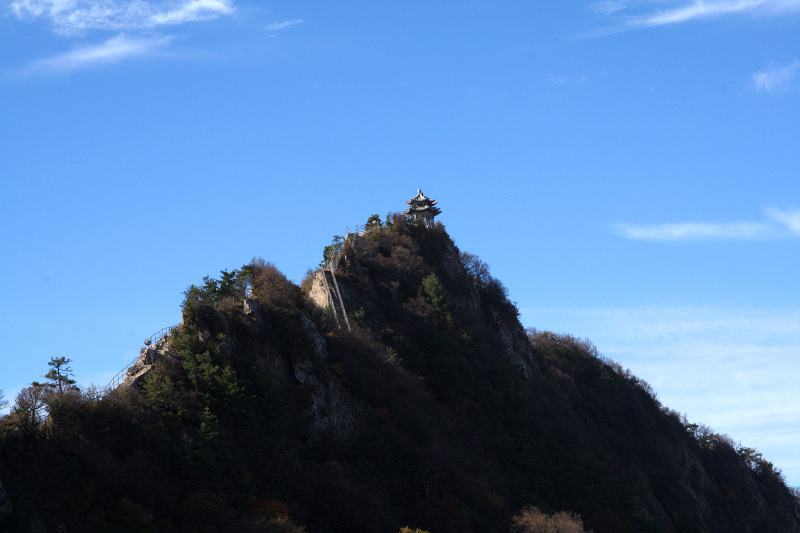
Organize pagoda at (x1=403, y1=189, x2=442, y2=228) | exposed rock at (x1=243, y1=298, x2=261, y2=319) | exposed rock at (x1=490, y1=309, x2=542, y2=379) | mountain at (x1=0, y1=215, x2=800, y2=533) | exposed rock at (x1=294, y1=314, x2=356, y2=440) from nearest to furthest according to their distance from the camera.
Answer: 1. mountain at (x1=0, y1=215, x2=800, y2=533)
2. exposed rock at (x1=294, y1=314, x2=356, y2=440)
3. exposed rock at (x1=243, y1=298, x2=261, y2=319)
4. exposed rock at (x1=490, y1=309, x2=542, y2=379)
5. pagoda at (x1=403, y1=189, x2=442, y2=228)

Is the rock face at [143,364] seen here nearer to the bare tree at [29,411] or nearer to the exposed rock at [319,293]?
the bare tree at [29,411]

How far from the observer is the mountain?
108 ft

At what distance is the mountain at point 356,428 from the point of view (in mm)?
32781

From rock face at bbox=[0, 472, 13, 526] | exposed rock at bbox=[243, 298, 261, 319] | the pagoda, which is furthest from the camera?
the pagoda

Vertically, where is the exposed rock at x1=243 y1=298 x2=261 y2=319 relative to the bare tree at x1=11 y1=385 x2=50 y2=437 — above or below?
above

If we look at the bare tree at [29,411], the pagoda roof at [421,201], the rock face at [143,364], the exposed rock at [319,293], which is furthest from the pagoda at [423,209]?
the bare tree at [29,411]

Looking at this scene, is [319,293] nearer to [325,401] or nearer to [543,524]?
[325,401]

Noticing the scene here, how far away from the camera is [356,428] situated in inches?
1876

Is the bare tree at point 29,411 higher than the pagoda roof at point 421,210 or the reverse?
the reverse

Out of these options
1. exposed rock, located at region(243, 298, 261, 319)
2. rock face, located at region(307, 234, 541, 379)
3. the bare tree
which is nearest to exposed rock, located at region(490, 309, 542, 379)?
rock face, located at region(307, 234, 541, 379)

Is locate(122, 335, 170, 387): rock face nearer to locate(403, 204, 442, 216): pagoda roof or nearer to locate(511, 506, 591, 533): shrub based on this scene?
locate(511, 506, 591, 533): shrub

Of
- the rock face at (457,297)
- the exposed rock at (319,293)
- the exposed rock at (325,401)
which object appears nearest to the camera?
the exposed rock at (325,401)

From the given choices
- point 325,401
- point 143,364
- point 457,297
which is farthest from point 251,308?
point 457,297

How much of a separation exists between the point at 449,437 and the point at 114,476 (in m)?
28.4
